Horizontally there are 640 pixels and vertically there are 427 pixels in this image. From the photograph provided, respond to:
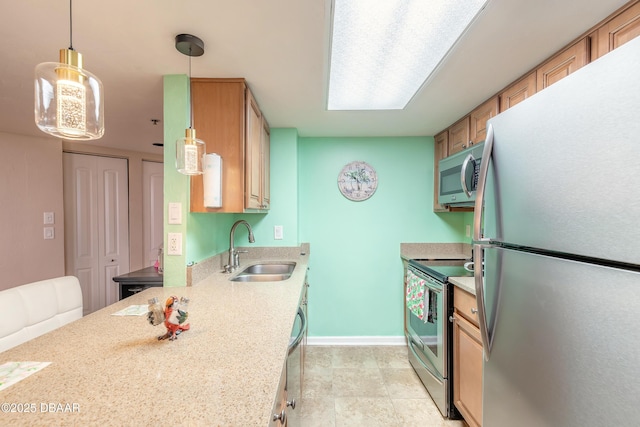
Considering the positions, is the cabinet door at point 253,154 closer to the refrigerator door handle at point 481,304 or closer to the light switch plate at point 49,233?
the refrigerator door handle at point 481,304

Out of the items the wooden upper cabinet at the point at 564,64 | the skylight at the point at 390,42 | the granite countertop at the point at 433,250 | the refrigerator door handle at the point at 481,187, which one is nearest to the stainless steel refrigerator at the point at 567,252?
the refrigerator door handle at the point at 481,187

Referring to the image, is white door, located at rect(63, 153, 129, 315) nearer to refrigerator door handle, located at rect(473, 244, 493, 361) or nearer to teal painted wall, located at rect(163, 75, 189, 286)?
teal painted wall, located at rect(163, 75, 189, 286)

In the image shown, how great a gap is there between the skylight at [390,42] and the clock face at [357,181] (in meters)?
0.98

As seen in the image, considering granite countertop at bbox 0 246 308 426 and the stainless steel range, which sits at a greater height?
granite countertop at bbox 0 246 308 426

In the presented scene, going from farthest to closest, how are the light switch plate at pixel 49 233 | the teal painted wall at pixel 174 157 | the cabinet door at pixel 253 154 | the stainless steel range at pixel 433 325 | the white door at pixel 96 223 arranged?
the white door at pixel 96 223 < the light switch plate at pixel 49 233 < the stainless steel range at pixel 433 325 < the cabinet door at pixel 253 154 < the teal painted wall at pixel 174 157

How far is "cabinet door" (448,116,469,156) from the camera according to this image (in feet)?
6.97

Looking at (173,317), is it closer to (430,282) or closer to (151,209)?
(430,282)

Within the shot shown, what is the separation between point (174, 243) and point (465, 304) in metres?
1.76

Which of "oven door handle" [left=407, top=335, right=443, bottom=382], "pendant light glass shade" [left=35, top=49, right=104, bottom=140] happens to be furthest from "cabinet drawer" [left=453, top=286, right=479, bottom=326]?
"pendant light glass shade" [left=35, top=49, right=104, bottom=140]

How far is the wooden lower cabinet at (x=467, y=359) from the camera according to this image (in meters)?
1.47

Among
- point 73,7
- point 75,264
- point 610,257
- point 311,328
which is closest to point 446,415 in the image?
point 311,328

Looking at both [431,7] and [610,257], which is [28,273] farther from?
[610,257]

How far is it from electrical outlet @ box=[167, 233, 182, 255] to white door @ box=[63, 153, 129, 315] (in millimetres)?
2520

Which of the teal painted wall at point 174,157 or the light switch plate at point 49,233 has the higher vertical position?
the teal painted wall at point 174,157
